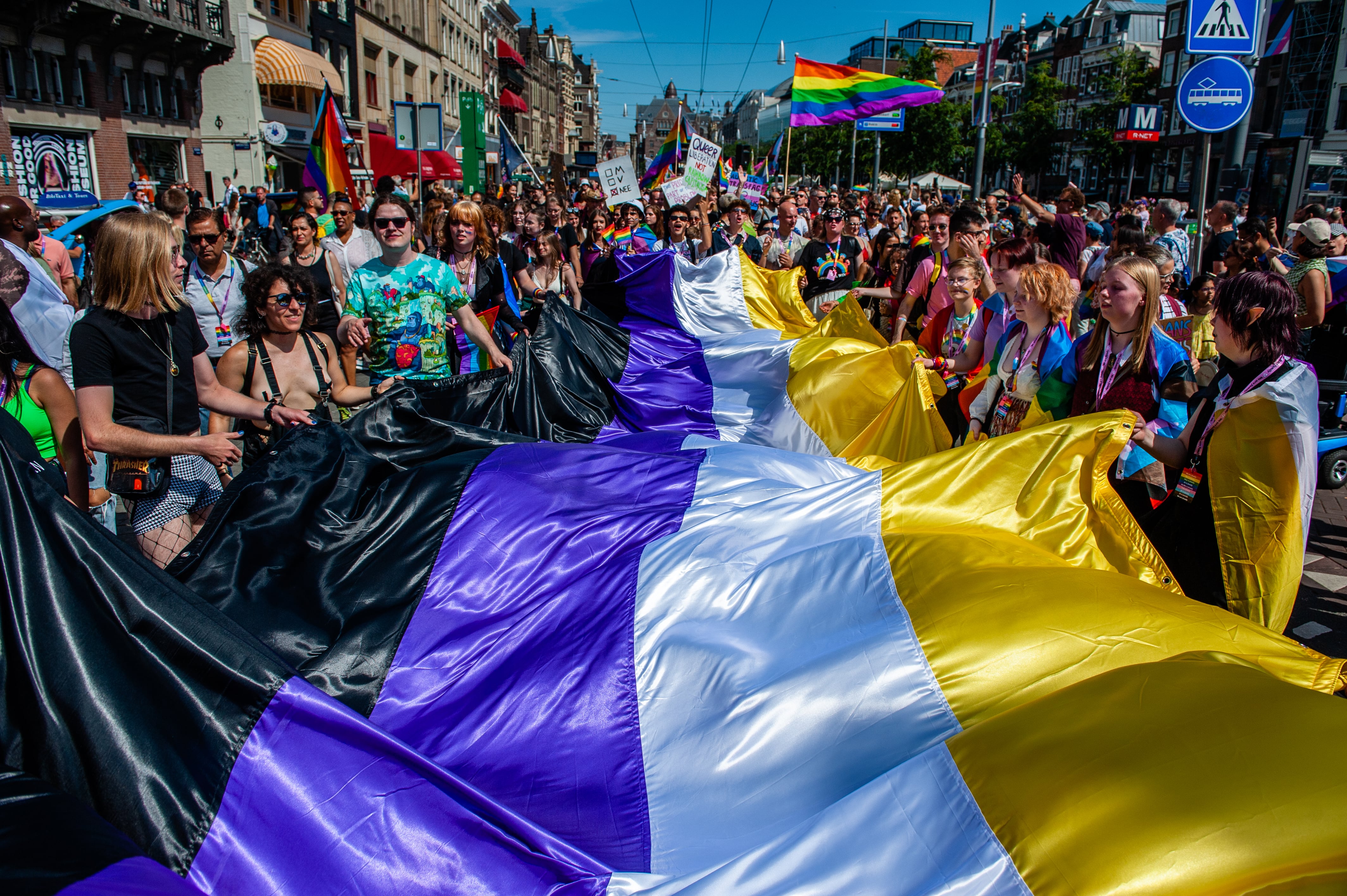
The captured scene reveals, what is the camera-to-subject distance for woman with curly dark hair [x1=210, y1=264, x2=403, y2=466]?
12.8 feet

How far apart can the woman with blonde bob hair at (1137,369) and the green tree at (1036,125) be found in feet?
196

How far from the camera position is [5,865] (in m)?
1.44

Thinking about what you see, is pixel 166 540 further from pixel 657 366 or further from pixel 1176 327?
pixel 1176 327

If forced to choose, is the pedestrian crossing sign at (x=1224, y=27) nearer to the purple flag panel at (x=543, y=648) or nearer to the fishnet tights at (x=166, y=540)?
the purple flag panel at (x=543, y=648)

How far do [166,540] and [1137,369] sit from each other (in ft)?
13.7

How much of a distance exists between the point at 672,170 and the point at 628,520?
1397cm

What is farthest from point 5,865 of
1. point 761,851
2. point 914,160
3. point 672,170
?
point 914,160

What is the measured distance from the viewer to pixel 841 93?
1588 cm

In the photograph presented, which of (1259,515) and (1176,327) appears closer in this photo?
(1259,515)

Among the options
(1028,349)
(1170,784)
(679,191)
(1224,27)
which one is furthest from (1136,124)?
(1170,784)

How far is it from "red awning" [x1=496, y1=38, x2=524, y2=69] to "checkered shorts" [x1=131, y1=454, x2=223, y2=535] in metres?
48.7

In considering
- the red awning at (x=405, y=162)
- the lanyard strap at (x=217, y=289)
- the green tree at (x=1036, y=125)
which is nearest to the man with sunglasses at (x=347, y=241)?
the lanyard strap at (x=217, y=289)

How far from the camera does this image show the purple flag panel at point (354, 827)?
186 cm

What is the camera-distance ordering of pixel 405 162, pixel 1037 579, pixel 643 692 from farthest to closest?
pixel 405 162, pixel 643 692, pixel 1037 579
